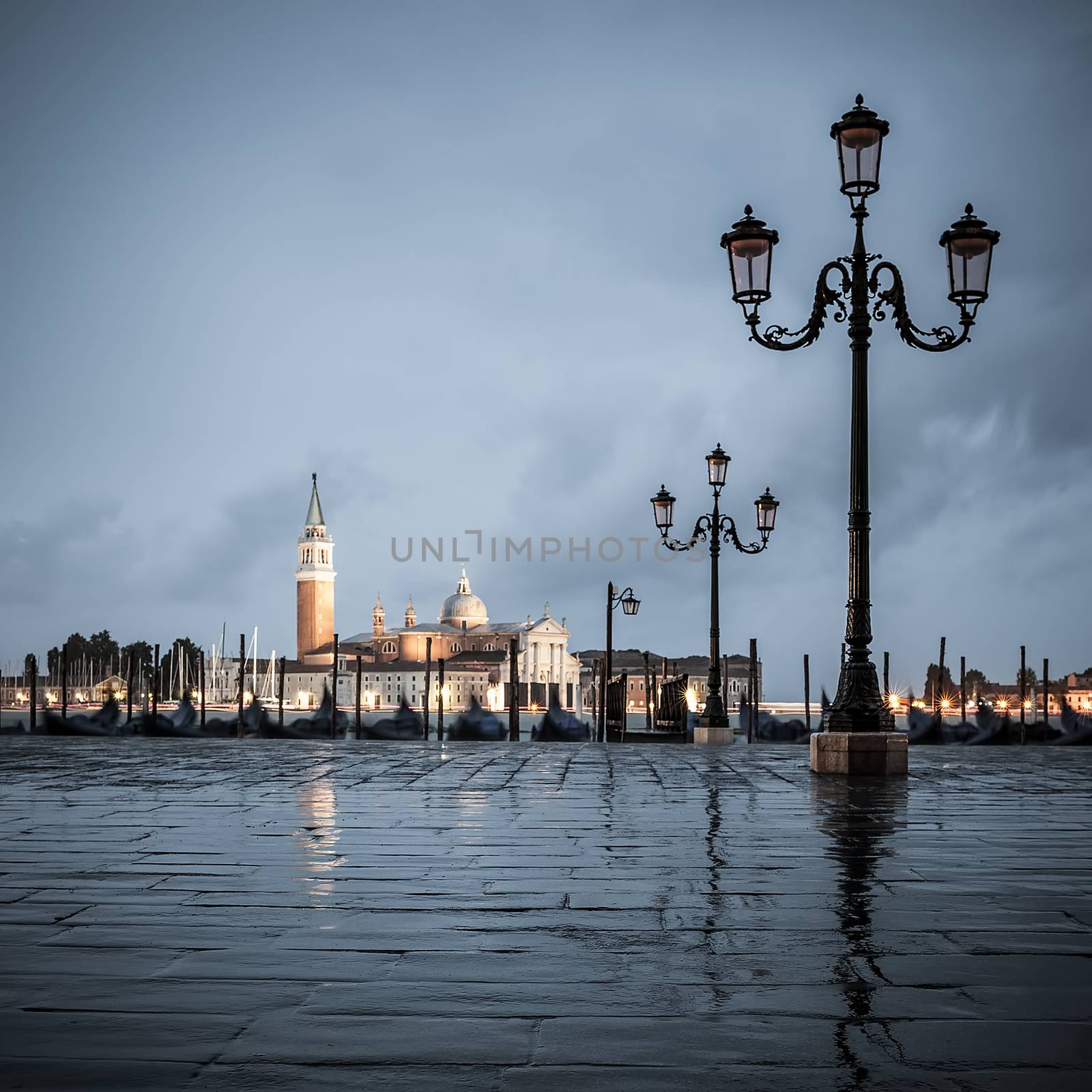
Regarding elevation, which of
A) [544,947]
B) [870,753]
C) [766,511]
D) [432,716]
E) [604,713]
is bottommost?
[432,716]

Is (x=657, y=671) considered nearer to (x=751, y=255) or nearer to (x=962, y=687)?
(x=962, y=687)

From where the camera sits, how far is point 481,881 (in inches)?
173

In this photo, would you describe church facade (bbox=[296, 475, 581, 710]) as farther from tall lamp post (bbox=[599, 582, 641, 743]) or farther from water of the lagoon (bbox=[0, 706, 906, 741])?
tall lamp post (bbox=[599, 582, 641, 743])

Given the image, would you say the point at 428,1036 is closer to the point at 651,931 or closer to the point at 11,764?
the point at 651,931

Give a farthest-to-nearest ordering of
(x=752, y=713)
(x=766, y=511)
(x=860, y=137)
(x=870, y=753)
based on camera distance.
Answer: (x=752, y=713) → (x=766, y=511) → (x=860, y=137) → (x=870, y=753)

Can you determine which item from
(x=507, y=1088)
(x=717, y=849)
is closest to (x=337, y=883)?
(x=717, y=849)

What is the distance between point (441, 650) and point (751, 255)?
5086 inches

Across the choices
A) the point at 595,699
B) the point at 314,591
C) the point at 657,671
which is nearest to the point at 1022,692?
the point at 595,699

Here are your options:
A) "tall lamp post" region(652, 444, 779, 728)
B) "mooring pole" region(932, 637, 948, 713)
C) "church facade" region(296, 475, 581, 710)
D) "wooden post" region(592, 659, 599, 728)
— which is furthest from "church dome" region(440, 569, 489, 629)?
"tall lamp post" region(652, 444, 779, 728)

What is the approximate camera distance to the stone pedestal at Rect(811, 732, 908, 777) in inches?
405

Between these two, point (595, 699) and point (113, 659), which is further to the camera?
point (113, 659)

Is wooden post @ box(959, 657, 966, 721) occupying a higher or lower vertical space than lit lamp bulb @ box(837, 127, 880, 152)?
lower

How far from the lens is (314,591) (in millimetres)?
142125

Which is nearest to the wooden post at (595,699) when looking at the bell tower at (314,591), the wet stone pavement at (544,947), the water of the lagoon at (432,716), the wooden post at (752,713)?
the wooden post at (752,713)
